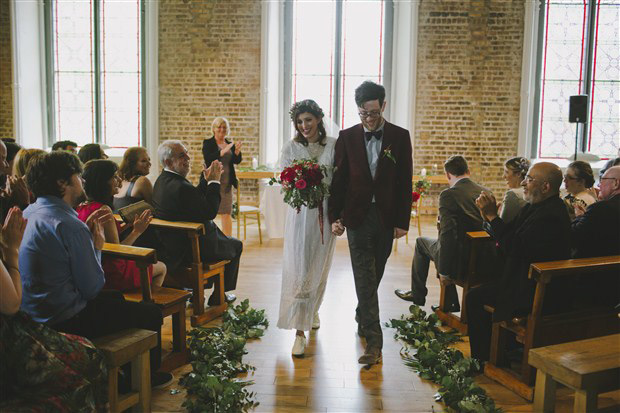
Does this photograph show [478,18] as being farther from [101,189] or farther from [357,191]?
[101,189]

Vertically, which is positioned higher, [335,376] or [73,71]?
[73,71]

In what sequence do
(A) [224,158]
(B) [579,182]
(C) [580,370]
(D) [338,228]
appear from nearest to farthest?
(C) [580,370] → (D) [338,228] → (B) [579,182] → (A) [224,158]

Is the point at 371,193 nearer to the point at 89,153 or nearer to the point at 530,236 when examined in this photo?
the point at 530,236

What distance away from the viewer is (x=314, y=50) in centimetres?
1014

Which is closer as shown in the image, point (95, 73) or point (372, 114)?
point (372, 114)

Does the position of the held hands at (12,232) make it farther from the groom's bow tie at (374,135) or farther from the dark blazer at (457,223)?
the dark blazer at (457,223)

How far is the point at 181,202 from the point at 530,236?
7.85 feet

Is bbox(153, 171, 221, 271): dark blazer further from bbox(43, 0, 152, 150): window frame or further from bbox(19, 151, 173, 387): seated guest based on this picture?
bbox(43, 0, 152, 150): window frame

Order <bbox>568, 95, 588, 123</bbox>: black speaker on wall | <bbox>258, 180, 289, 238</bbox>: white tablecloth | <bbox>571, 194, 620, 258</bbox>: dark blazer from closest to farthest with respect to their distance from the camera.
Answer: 1. <bbox>571, 194, 620, 258</bbox>: dark blazer
2. <bbox>258, 180, 289, 238</bbox>: white tablecloth
3. <bbox>568, 95, 588, 123</bbox>: black speaker on wall

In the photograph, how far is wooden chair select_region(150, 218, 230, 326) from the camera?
4.05 m

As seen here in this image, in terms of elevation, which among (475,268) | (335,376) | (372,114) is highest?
(372,114)

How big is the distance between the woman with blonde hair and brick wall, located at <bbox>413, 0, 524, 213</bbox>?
146 inches

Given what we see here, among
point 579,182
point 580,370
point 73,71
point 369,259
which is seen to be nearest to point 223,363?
point 369,259

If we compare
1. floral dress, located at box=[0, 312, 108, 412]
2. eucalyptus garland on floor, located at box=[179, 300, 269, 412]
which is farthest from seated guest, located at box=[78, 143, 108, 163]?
floral dress, located at box=[0, 312, 108, 412]
